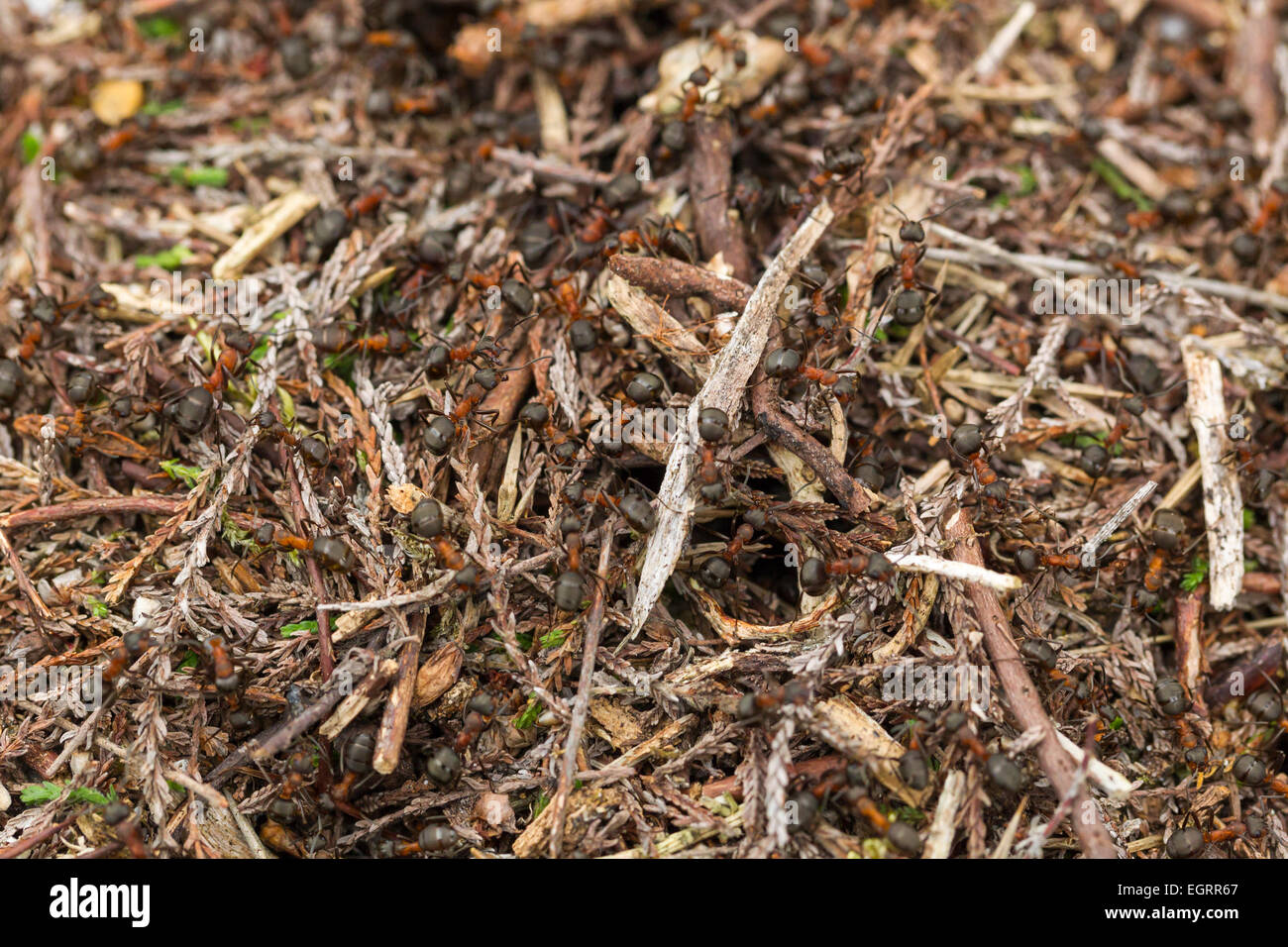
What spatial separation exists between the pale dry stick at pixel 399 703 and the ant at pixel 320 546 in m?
0.27

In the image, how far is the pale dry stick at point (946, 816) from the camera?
2805 mm

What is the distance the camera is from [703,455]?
309 centimetres

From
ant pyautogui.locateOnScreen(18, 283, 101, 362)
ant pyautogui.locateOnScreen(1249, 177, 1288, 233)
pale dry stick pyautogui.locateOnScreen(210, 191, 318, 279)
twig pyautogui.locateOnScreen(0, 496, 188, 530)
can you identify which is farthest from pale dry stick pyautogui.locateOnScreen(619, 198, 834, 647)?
ant pyautogui.locateOnScreen(18, 283, 101, 362)

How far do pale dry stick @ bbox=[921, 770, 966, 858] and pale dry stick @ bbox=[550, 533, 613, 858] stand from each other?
1.12 meters

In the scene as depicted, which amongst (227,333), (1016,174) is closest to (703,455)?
(227,333)

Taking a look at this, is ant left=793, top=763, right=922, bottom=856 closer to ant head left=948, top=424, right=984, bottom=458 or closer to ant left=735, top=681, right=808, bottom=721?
ant left=735, top=681, right=808, bottom=721

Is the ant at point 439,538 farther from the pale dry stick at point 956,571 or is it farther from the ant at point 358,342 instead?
the pale dry stick at point 956,571

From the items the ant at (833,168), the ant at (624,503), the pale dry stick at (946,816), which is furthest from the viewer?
the ant at (833,168)

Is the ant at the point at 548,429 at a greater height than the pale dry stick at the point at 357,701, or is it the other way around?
the ant at the point at 548,429

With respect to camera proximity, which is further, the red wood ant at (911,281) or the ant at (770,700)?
the red wood ant at (911,281)

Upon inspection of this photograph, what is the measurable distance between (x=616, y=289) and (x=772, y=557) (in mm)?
1166

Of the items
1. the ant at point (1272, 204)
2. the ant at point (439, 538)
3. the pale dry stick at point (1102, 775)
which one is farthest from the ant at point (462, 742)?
the ant at point (1272, 204)

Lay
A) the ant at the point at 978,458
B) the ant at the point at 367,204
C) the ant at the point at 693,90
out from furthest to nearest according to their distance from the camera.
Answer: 1. the ant at the point at 367,204
2. the ant at the point at 693,90
3. the ant at the point at 978,458

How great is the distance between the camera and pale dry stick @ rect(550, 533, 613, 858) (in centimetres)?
287
